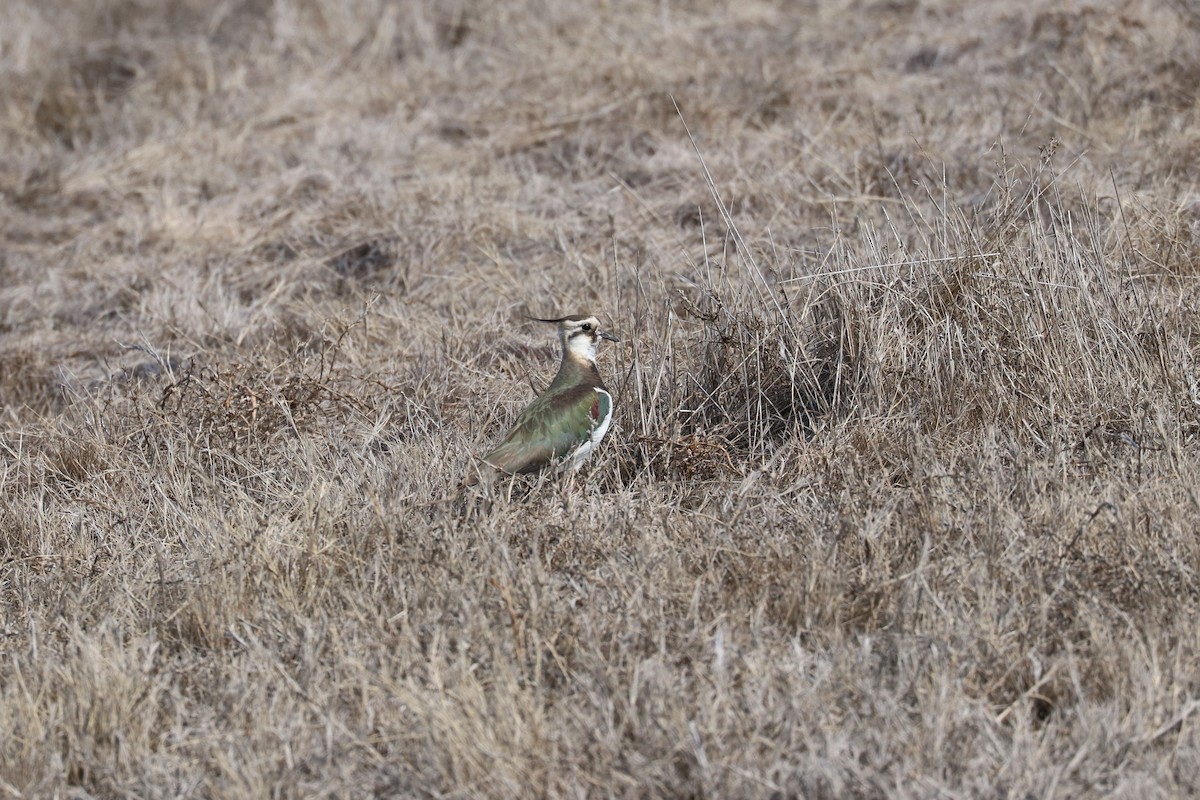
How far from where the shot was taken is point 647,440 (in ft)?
14.8

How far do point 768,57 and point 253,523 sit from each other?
17.5 ft

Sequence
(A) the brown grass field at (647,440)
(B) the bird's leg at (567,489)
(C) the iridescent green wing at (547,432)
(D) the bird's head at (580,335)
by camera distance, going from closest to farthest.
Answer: (A) the brown grass field at (647,440), (B) the bird's leg at (567,489), (C) the iridescent green wing at (547,432), (D) the bird's head at (580,335)

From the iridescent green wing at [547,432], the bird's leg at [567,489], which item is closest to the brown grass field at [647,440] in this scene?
the bird's leg at [567,489]

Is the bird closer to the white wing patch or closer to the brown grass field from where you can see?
the white wing patch

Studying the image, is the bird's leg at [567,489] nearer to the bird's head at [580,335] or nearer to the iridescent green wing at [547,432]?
the iridescent green wing at [547,432]

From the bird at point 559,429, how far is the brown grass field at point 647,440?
0.35ft

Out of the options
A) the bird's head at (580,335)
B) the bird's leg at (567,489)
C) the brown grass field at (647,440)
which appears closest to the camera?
the brown grass field at (647,440)

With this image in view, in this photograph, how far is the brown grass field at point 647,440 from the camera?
3.17 metres

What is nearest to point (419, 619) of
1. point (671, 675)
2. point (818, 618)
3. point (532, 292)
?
point (671, 675)

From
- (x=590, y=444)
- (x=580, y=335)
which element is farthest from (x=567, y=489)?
(x=580, y=335)

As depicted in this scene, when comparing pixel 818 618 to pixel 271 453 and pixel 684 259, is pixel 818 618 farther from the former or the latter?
pixel 684 259

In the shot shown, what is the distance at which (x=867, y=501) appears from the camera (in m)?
3.97

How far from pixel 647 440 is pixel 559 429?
0.31 m

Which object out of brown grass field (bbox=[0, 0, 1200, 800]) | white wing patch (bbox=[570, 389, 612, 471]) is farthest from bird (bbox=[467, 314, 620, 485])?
brown grass field (bbox=[0, 0, 1200, 800])
